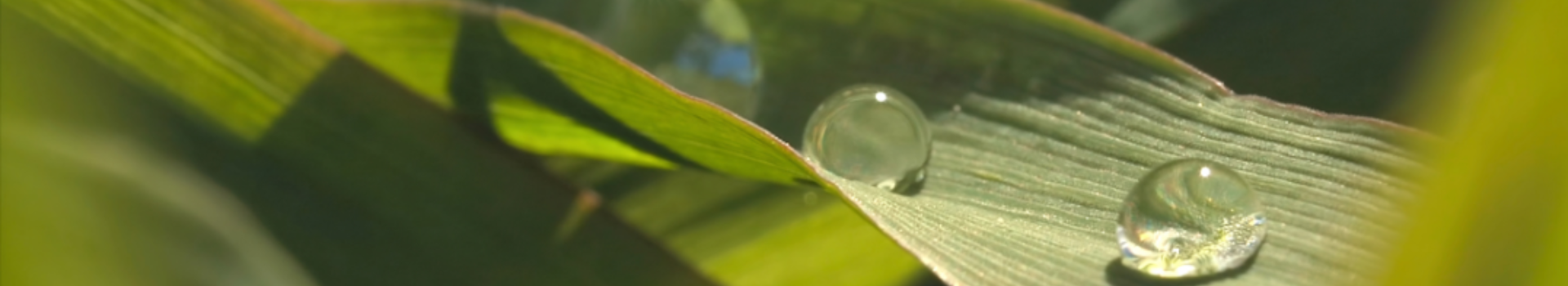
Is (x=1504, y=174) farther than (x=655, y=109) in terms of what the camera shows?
No

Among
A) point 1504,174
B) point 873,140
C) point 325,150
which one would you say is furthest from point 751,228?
point 1504,174

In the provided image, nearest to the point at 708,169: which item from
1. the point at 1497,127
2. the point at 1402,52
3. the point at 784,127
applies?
the point at 784,127

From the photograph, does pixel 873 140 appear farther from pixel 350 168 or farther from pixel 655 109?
pixel 350 168

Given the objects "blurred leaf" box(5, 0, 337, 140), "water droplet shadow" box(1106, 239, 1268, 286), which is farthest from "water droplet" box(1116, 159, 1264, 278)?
"blurred leaf" box(5, 0, 337, 140)

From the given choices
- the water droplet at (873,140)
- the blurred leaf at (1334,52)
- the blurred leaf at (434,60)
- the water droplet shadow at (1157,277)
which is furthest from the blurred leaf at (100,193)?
the blurred leaf at (1334,52)

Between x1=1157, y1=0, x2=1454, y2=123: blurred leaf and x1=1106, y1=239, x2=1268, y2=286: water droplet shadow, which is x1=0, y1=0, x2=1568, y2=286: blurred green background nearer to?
x1=1157, y1=0, x2=1454, y2=123: blurred leaf

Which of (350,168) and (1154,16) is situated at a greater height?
(1154,16)
